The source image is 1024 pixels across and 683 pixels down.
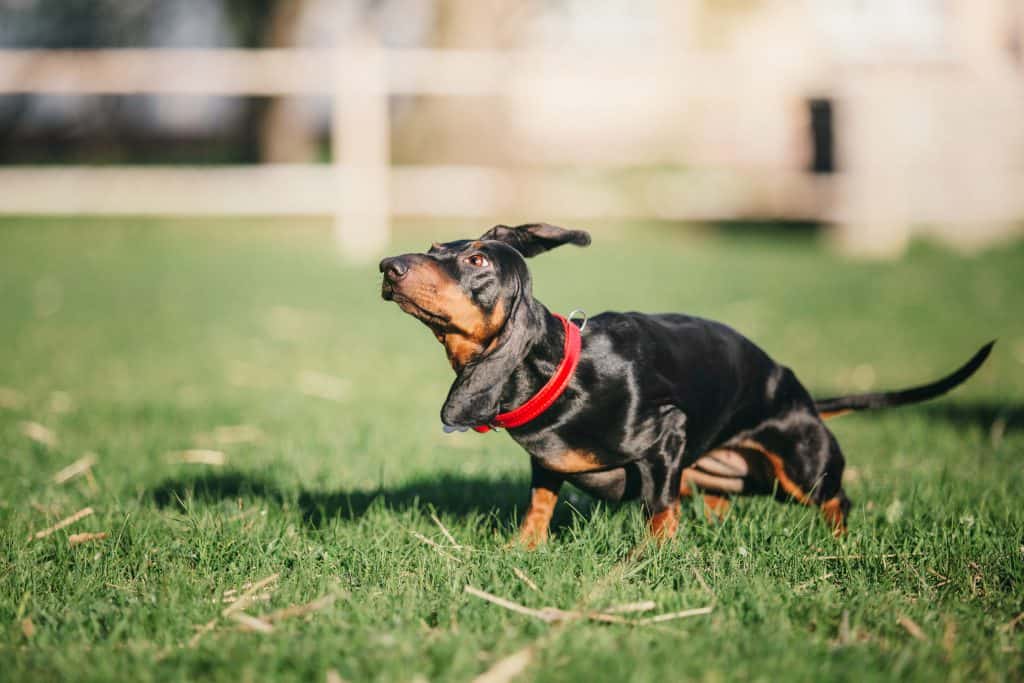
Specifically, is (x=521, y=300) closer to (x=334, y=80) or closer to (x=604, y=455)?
(x=604, y=455)

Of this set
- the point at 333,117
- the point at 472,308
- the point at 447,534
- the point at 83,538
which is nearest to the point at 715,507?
the point at 447,534

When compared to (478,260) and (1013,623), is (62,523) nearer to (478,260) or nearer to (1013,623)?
(478,260)

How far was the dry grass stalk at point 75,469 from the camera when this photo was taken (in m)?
3.83

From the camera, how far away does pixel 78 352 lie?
6309 mm

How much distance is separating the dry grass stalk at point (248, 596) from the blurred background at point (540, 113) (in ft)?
26.5

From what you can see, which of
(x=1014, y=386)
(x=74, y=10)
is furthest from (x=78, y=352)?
(x=74, y=10)

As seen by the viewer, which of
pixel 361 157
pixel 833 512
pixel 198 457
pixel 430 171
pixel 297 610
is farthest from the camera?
pixel 430 171

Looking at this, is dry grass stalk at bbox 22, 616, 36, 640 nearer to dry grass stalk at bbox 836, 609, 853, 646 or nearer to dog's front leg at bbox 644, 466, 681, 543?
dog's front leg at bbox 644, 466, 681, 543

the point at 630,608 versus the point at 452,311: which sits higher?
the point at 452,311

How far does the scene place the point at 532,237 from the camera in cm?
296

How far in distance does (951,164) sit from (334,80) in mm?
6537

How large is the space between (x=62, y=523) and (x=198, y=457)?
104 centimetres

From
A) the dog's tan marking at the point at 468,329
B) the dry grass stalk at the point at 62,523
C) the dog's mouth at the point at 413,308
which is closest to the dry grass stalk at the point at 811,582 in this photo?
the dog's tan marking at the point at 468,329

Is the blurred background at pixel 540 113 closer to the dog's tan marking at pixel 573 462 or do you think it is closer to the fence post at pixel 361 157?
the fence post at pixel 361 157
